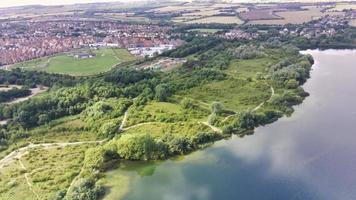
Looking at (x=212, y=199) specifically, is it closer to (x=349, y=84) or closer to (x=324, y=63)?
(x=349, y=84)

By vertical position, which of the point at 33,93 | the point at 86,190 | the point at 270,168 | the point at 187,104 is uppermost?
the point at 187,104

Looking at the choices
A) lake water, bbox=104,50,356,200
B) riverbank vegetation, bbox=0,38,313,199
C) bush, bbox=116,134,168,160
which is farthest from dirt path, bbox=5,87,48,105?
lake water, bbox=104,50,356,200

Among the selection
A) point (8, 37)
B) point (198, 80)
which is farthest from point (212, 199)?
point (8, 37)

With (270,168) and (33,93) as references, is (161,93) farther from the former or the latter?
(33,93)

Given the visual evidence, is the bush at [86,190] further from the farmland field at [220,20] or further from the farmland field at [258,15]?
the farmland field at [258,15]

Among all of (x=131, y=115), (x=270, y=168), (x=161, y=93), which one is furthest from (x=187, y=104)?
(x=270, y=168)

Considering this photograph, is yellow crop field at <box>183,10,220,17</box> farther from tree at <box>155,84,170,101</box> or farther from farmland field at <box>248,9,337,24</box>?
tree at <box>155,84,170,101</box>
